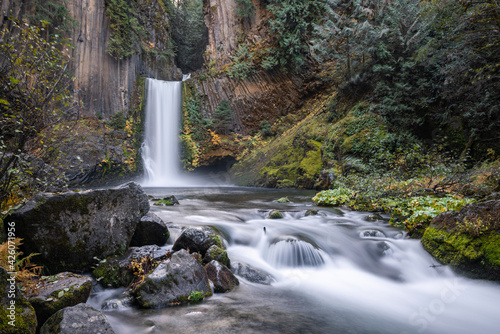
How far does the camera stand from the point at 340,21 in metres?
14.2

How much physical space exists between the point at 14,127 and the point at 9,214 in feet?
3.69

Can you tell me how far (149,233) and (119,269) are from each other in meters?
1.01

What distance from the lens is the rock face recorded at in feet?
12.1

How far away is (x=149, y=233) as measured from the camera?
15.3 ft

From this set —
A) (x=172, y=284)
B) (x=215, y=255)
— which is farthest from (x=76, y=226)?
(x=215, y=255)

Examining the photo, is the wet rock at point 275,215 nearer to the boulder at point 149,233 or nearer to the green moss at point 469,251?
the boulder at point 149,233

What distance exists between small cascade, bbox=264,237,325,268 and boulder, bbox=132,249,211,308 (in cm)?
184

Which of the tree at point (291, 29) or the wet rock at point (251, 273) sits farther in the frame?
the tree at point (291, 29)

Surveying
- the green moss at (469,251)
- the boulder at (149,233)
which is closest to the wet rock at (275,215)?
the boulder at (149,233)

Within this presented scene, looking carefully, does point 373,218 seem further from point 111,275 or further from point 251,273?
point 111,275

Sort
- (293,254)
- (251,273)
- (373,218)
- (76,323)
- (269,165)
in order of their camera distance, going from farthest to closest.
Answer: (269,165) < (373,218) < (293,254) < (251,273) < (76,323)

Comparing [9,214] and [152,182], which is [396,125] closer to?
[9,214]

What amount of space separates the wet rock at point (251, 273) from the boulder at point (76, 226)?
1.90 meters

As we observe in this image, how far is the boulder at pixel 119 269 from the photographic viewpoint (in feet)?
11.7
